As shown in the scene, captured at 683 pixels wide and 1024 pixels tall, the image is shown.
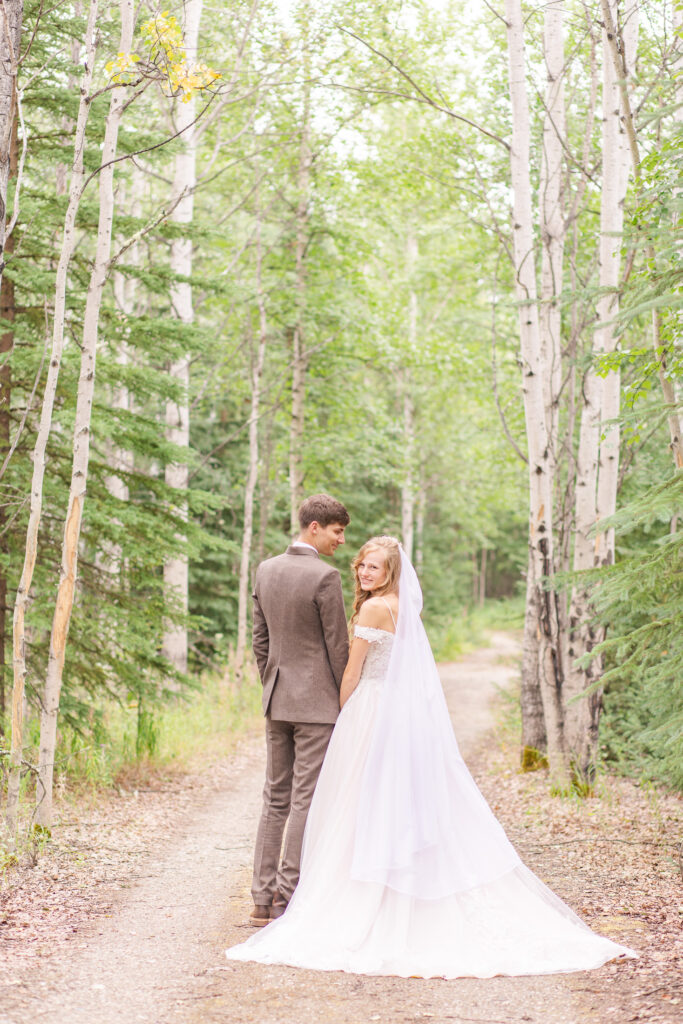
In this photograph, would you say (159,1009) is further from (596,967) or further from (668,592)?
(668,592)

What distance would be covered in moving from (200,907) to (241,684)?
28.5ft

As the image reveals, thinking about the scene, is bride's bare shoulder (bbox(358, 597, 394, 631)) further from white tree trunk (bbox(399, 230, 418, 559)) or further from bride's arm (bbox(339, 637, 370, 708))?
white tree trunk (bbox(399, 230, 418, 559))

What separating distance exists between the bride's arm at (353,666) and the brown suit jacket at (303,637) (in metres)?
0.04

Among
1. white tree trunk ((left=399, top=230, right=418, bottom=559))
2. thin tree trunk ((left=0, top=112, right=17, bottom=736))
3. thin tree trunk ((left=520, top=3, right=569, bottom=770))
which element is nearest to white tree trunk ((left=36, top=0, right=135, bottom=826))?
thin tree trunk ((left=0, top=112, right=17, bottom=736))

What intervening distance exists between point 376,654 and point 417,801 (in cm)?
81

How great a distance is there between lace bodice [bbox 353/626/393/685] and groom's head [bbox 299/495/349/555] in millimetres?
512

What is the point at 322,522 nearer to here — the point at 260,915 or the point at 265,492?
the point at 260,915

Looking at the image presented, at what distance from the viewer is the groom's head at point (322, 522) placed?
519 centimetres

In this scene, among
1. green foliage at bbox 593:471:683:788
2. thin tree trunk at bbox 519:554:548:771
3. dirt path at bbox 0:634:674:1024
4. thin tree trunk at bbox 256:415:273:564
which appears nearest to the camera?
dirt path at bbox 0:634:674:1024

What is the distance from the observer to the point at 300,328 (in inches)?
659

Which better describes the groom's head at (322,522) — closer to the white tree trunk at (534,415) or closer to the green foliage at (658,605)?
the green foliage at (658,605)

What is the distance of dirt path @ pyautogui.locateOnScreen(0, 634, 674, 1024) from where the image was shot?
12.3ft

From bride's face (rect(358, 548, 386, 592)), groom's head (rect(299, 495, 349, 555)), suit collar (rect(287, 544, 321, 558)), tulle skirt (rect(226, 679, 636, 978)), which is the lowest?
tulle skirt (rect(226, 679, 636, 978))

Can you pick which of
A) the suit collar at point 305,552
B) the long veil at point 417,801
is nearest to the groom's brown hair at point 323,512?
the suit collar at point 305,552
